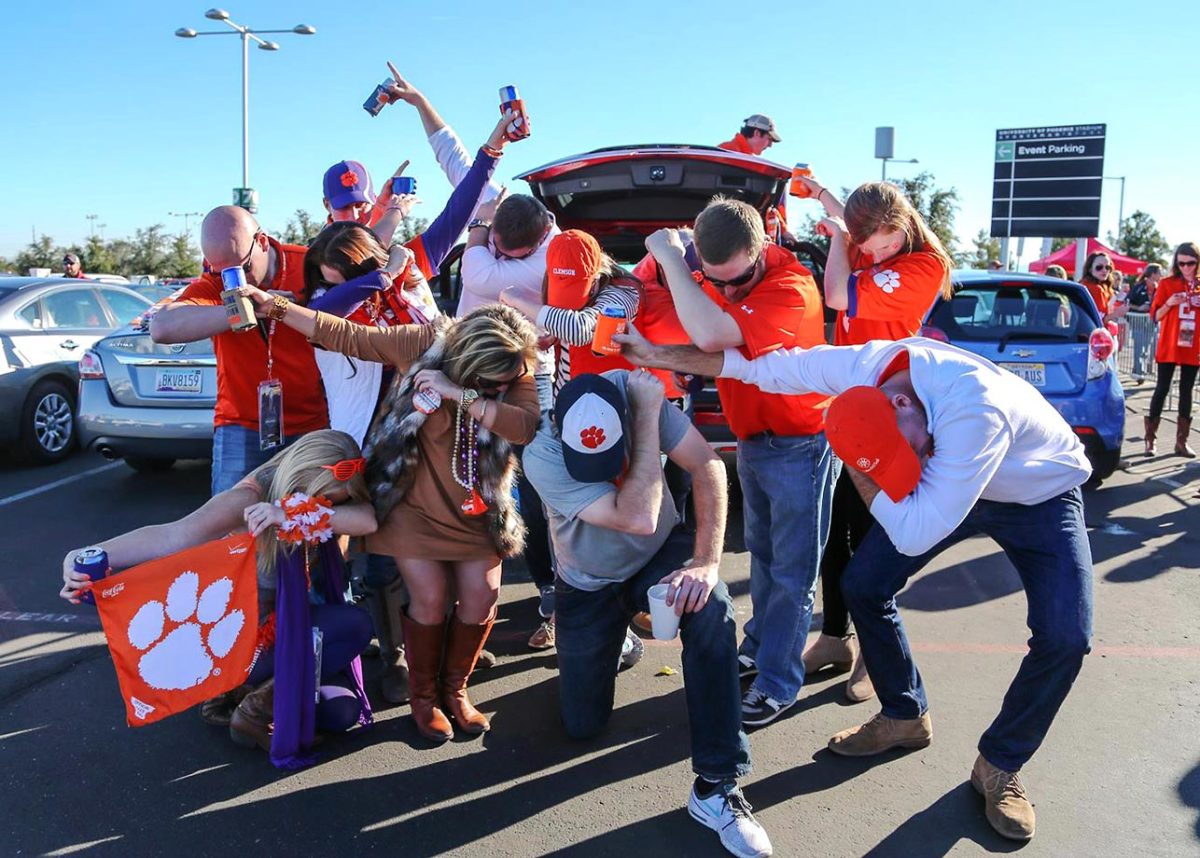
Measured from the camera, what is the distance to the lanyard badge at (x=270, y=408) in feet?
11.4

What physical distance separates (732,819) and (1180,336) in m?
6.96

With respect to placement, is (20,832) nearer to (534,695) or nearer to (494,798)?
(494,798)

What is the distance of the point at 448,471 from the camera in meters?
3.23

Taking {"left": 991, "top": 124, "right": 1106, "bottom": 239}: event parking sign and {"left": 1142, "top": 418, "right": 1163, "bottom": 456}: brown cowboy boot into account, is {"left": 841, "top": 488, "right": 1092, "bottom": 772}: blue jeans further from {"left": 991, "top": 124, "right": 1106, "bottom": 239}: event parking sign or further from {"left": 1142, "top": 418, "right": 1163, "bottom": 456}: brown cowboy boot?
{"left": 991, "top": 124, "right": 1106, "bottom": 239}: event parking sign

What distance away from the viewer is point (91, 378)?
659cm

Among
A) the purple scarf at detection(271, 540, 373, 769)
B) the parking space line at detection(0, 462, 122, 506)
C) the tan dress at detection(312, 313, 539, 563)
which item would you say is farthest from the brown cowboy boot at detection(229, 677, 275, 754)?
the parking space line at detection(0, 462, 122, 506)

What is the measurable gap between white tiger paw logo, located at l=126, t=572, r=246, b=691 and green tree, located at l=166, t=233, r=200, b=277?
41.6 m

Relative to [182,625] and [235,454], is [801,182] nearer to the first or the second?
[235,454]

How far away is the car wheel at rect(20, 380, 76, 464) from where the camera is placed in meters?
7.62

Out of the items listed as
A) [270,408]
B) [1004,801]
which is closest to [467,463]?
[270,408]

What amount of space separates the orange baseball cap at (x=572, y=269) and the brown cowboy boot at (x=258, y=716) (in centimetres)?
164

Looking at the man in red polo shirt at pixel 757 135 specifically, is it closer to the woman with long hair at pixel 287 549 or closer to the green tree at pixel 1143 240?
the woman with long hair at pixel 287 549

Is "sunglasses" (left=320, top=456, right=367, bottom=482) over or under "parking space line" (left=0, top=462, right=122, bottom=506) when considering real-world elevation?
over

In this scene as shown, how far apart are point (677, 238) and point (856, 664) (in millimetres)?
1821
